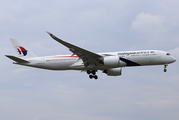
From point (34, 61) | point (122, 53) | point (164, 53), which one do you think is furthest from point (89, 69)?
point (164, 53)

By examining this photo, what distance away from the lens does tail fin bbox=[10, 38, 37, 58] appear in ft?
125

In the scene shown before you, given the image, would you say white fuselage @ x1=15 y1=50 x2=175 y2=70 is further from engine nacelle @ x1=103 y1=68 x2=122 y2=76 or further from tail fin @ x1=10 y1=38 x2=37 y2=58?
engine nacelle @ x1=103 y1=68 x2=122 y2=76

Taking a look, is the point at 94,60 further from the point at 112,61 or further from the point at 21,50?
the point at 21,50

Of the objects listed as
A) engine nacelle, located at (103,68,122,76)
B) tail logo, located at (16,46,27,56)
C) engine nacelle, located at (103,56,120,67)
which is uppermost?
tail logo, located at (16,46,27,56)

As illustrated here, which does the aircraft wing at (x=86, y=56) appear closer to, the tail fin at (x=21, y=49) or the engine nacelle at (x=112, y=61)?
the engine nacelle at (x=112, y=61)

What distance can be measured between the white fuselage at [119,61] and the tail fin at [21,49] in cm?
169

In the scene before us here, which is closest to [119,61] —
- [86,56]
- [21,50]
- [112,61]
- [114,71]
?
[112,61]

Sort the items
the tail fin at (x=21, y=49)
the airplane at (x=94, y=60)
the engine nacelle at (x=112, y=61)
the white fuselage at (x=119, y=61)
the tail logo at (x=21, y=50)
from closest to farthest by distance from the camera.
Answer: the engine nacelle at (x=112, y=61), the airplane at (x=94, y=60), the white fuselage at (x=119, y=61), the tail fin at (x=21, y=49), the tail logo at (x=21, y=50)

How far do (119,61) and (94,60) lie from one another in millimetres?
3300

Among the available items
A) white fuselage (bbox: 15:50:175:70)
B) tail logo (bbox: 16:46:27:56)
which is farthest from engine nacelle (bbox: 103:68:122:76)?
tail logo (bbox: 16:46:27:56)

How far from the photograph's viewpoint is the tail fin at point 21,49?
38.2 metres

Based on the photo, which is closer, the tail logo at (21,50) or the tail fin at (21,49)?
the tail fin at (21,49)

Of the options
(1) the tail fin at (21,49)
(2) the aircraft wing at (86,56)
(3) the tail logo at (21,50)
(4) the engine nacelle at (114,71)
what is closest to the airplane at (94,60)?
(2) the aircraft wing at (86,56)

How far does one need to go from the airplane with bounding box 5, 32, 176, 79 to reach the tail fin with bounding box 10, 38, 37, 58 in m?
1.15
